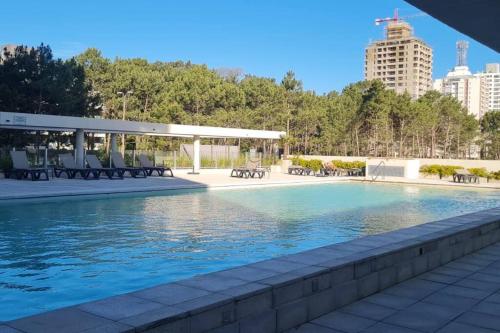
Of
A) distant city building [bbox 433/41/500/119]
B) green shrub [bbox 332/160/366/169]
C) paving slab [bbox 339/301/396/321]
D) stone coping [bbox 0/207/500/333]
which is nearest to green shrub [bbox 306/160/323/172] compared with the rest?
green shrub [bbox 332/160/366/169]

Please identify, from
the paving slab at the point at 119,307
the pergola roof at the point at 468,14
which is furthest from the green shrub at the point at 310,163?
the paving slab at the point at 119,307

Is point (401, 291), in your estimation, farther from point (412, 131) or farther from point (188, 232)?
point (412, 131)

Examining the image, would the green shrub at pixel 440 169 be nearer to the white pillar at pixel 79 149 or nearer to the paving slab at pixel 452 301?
the white pillar at pixel 79 149

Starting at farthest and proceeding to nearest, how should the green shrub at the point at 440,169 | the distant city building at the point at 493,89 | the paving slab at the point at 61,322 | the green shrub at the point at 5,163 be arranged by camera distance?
the distant city building at the point at 493,89 → the green shrub at the point at 440,169 → the green shrub at the point at 5,163 → the paving slab at the point at 61,322

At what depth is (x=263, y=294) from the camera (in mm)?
3324

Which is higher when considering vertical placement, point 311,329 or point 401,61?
point 401,61

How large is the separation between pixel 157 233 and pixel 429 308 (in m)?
6.30

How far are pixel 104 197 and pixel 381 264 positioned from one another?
12424 millimetres

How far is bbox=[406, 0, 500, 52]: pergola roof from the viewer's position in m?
4.68

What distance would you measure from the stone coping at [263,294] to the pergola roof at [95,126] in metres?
17.9

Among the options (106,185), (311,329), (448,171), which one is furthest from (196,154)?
(311,329)

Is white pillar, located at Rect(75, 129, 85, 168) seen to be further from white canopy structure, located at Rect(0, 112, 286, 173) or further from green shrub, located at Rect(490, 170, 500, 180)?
green shrub, located at Rect(490, 170, 500, 180)

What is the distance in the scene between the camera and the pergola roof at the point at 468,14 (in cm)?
468

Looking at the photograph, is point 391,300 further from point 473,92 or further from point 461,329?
point 473,92
